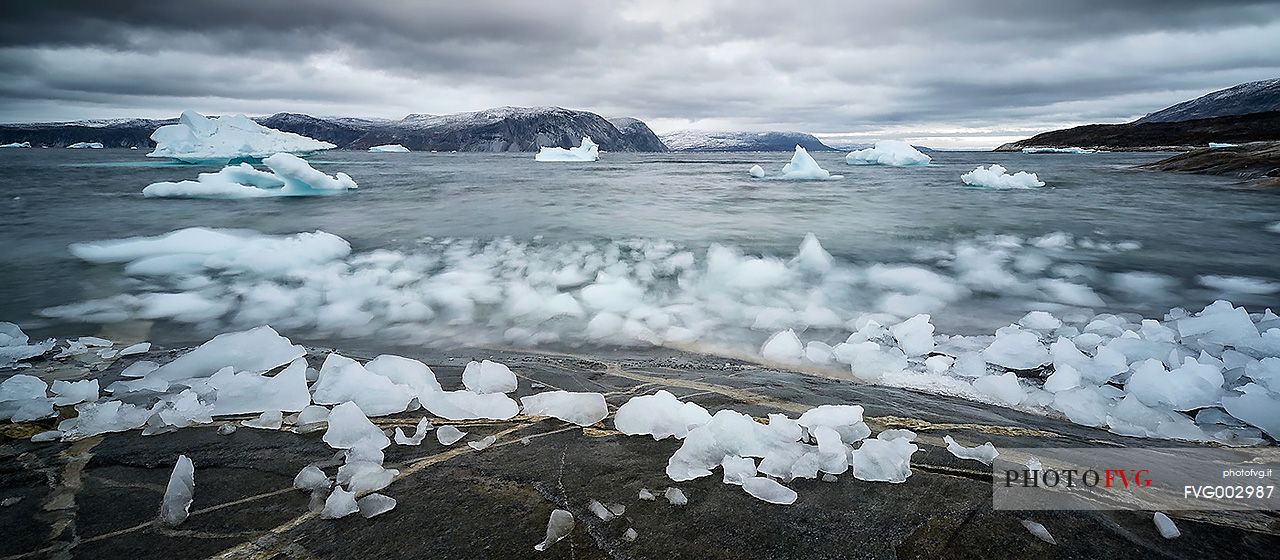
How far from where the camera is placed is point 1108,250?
732 centimetres

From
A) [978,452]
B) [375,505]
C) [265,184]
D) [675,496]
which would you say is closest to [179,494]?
[375,505]

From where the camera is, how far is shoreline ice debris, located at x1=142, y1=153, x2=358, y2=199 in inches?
543

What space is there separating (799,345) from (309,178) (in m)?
14.6

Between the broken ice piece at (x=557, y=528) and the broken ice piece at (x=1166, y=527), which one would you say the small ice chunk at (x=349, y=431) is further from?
the broken ice piece at (x=1166, y=527)

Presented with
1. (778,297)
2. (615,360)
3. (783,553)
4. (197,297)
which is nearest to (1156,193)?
(778,297)

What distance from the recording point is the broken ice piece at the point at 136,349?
3661 millimetres

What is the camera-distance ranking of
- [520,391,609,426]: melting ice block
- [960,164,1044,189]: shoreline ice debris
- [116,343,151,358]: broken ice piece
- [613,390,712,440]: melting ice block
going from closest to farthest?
[613,390,712,440]: melting ice block
[520,391,609,426]: melting ice block
[116,343,151,358]: broken ice piece
[960,164,1044,189]: shoreline ice debris

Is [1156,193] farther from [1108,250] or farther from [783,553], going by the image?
[783,553]

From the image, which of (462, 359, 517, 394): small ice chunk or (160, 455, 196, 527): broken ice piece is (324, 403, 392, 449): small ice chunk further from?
(462, 359, 517, 394): small ice chunk

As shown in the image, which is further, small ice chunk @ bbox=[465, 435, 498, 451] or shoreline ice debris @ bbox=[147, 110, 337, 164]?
shoreline ice debris @ bbox=[147, 110, 337, 164]

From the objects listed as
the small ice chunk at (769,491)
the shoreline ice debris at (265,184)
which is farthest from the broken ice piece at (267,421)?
the shoreline ice debris at (265,184)

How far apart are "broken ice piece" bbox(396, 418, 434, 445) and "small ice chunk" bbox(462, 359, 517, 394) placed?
0.47 meters

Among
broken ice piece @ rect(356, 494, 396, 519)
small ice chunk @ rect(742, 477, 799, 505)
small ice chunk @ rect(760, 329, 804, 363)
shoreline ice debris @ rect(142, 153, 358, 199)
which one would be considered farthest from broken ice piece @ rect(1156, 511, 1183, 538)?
shoreline ice debris @ rect(142, 153, 358, 199)

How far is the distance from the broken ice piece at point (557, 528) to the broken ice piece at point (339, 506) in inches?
25.2
